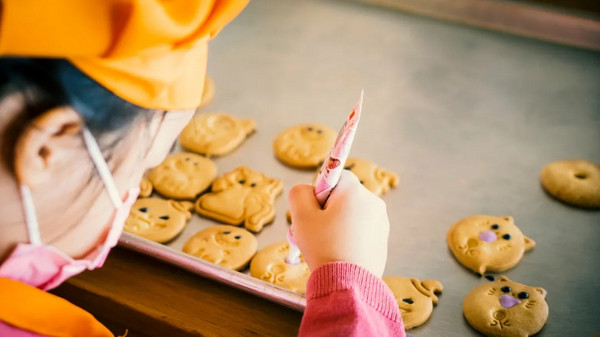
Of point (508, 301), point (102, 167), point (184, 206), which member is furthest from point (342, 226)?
point (184, 206)

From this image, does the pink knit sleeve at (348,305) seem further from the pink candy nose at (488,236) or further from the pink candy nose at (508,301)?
the pink candy nose at (488,236)

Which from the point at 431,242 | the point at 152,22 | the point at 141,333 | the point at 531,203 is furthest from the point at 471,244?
the point at 152,22

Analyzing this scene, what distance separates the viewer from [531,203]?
1223mm

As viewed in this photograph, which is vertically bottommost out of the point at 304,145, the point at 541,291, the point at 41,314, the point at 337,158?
the point at 541,291

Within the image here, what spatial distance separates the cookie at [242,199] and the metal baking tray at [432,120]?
0.10ft

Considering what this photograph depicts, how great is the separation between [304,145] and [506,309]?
551mm

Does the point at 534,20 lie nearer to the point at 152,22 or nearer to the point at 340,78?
the point at 340,78

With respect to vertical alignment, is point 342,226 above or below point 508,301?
above

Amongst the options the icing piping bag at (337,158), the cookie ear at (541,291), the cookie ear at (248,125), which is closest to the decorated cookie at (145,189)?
the cookie ear at (248,125)

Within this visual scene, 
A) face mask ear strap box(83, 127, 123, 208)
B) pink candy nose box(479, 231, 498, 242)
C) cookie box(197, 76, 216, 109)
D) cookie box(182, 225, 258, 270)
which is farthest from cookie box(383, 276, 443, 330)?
cookie box(197, 76, 216, 109)

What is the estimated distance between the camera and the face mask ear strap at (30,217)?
Result: 63 cm

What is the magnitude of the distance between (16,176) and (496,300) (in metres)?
0.76

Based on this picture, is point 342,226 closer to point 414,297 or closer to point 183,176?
point 414,297

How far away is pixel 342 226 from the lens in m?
0.75
